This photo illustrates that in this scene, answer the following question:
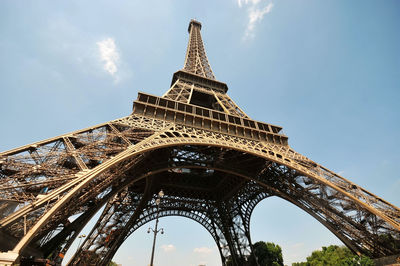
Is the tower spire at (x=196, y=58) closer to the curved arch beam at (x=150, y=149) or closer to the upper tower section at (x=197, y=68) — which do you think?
the upper tower section at (x=197, y=68)

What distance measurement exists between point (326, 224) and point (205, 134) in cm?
1000

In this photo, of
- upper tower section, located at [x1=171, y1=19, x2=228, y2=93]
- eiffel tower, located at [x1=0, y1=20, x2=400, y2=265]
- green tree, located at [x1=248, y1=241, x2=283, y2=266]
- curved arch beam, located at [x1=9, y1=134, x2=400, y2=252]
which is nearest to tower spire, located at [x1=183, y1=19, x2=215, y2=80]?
upper tower section, located at [x1=171, y1=19, x2=228, y2=93]

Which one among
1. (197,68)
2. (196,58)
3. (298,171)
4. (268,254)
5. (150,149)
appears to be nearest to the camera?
(150,149)

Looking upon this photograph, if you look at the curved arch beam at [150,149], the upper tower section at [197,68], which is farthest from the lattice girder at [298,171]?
the upper tower section at [197,68]

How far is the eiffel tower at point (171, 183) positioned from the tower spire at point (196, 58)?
4.12 metres

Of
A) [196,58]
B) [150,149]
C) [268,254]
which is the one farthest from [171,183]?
[268,254]

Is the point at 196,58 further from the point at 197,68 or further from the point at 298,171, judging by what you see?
the point at 298,171

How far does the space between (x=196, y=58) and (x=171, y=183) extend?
756 inches

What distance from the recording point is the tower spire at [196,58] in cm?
2908

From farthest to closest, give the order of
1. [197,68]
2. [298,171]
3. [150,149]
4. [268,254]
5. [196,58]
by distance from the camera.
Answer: [268,254], [196,58], [197,68], [298,171], [150,149]

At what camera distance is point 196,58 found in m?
31.4

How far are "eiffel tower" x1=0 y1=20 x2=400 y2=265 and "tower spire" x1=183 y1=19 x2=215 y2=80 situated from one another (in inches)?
162

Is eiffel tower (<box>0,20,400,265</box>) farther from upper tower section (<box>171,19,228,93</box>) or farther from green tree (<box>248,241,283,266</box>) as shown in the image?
green tree (<box>248,241,283,266</box>)

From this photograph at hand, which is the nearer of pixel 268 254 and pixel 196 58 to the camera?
pixel 196 58
